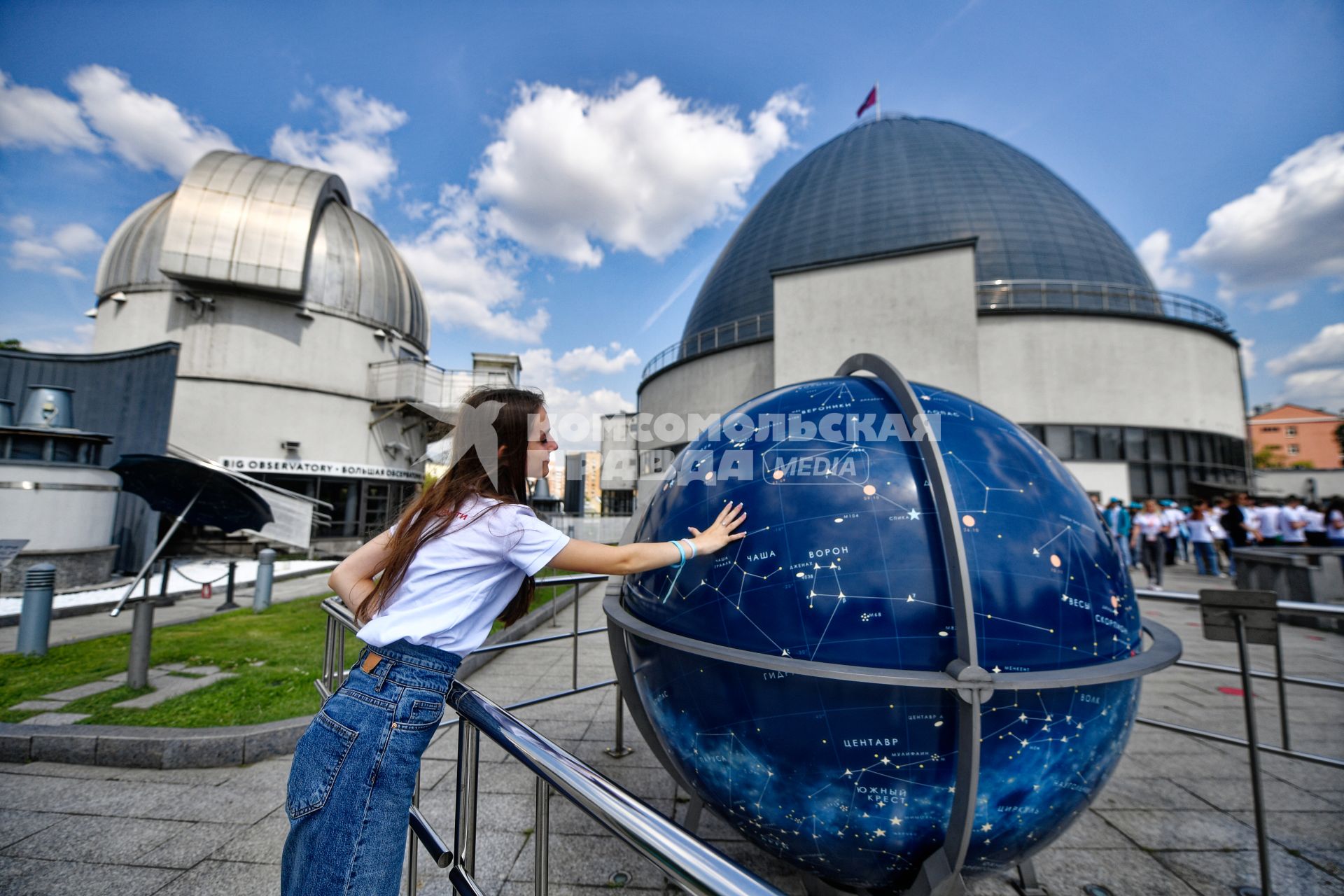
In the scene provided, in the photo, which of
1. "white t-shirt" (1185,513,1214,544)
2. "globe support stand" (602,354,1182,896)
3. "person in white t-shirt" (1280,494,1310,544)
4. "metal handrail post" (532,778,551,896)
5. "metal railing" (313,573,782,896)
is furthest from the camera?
"white t-shirt" (1185,513,1214,544)

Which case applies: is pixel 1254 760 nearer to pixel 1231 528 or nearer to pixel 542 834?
pixel 542 834

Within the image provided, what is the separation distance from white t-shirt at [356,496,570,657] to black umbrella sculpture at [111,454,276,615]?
6811mm

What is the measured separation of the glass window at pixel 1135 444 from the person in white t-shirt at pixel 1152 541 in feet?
26.0

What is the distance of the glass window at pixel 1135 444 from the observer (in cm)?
2091

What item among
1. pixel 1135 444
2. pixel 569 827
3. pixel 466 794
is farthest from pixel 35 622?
pixel 1135 444

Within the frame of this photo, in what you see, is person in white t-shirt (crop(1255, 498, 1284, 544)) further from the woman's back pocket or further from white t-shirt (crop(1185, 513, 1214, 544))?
the woman's back pocket

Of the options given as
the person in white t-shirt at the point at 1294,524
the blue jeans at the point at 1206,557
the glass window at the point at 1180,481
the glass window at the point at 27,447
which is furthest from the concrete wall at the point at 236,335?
the glass window at the point at 1180,481

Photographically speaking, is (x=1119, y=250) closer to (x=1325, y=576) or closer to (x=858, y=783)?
(x=1325, y=576)

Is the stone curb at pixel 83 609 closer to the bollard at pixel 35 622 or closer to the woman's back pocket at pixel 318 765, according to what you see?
the bollard at pixel 35 622

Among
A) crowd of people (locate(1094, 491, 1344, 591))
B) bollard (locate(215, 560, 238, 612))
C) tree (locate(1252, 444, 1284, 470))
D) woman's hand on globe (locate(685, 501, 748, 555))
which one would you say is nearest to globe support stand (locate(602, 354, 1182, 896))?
woman's hand on globe (locate(685, 501, 748, 555))

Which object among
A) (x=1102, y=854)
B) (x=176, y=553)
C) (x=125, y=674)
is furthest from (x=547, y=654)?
(x=176, y=553)

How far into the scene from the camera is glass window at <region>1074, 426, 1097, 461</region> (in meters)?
20.5

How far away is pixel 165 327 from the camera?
64.1ft

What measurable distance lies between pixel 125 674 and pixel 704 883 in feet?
25.5
